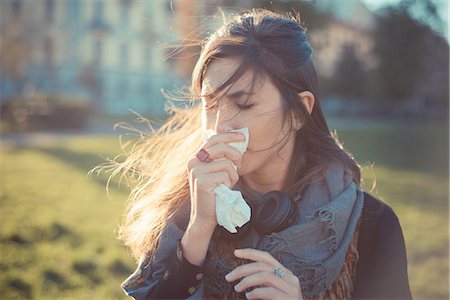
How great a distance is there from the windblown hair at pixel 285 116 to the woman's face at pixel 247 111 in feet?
0.10

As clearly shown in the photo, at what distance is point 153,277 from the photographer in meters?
2.07

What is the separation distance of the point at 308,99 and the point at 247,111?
0.32 m

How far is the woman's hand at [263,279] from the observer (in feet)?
5.87

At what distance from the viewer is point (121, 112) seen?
44000mm

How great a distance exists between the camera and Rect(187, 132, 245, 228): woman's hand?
1.89 meters

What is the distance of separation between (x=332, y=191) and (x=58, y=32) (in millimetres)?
41084

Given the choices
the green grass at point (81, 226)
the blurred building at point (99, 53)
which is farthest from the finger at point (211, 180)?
the blurred building at point (99, 53)

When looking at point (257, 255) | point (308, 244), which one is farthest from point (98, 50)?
point (257, 255)

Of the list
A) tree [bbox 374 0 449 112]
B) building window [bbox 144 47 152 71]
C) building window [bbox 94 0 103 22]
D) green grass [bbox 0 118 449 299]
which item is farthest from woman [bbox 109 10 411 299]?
building window [bbox 144 47 152 71]

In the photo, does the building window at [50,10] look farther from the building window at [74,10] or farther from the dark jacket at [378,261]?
the dark jacket at [378,261]

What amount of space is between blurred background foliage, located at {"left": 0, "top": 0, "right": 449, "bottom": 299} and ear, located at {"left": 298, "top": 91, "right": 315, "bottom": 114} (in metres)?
0.83

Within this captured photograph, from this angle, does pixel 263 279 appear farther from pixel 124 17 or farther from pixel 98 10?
pixel 98 10

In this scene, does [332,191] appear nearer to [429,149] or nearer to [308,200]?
[308,200]

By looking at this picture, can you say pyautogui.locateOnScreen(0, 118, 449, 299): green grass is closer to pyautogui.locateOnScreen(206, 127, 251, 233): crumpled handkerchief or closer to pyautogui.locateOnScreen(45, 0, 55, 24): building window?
pyautogui.locateOnScreen(206, 127, 251, 233): crumpled handkerchief
